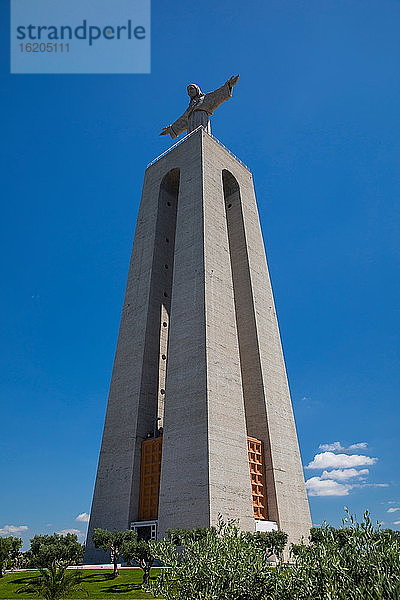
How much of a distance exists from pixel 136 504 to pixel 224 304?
1214 centimetres

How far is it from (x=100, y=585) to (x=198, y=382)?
10.1 metres

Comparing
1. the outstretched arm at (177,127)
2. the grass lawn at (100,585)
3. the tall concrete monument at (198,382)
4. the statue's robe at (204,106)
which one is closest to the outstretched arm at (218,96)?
the statue's robe at (204,106)

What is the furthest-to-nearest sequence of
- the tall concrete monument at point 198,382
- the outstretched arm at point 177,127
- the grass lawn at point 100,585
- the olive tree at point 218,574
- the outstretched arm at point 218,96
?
the outstretched arm at point 177,127 → the outstretched arm at point 218,96 → the tall concrete monument at point 198,382 → the grass lawn at point 100,585 → the olive tree at point 218,574

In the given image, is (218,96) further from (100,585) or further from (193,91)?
(100,585)

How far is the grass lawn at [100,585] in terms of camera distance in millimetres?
15367

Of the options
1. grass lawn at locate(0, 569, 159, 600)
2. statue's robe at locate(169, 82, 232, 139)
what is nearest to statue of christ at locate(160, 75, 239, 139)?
statue's robe at locate(169, 82, 232, 139)

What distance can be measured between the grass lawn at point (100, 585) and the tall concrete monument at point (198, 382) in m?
3.42

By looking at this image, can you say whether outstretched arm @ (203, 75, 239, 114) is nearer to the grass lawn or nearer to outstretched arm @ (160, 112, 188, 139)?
outstretched arm @ (160, 112, 188, 139)

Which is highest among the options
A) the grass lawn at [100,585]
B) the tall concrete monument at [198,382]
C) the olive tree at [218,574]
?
the tall concrete monument at [198,382]

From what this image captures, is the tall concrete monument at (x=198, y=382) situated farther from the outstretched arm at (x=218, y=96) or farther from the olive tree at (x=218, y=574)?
the olive tree at (x=218, y=574)

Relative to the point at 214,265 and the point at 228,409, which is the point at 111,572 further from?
the point at 214,265

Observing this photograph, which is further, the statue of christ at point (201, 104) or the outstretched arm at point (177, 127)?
the outstretched arm at point (177, 127)

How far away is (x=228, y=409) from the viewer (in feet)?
80.2

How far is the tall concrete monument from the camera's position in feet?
75.4
